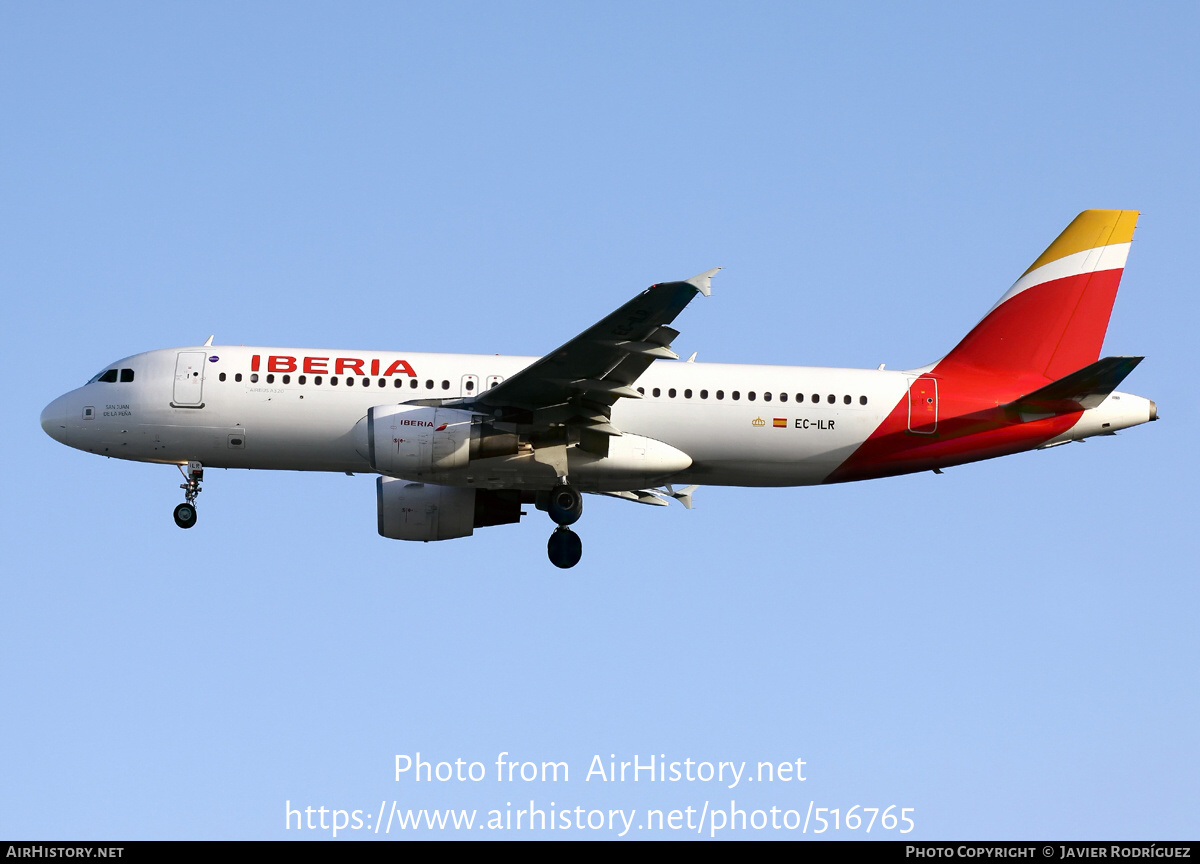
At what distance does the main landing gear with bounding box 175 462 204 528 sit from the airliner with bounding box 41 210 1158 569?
0.04 metres

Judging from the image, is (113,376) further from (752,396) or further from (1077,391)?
(1077,391)

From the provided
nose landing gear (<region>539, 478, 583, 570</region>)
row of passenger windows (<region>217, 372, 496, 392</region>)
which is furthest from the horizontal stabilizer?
row of passenger windows (<region>217, 372, 496, 392</region>)

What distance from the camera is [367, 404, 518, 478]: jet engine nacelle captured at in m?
33.5

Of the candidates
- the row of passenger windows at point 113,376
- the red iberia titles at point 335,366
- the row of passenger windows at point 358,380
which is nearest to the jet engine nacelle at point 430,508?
the row of passenger windows at point 358,380

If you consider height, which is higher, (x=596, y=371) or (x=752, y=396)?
(x=596, y=371)

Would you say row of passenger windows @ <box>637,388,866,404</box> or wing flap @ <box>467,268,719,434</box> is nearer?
wing flap @ <box>467,268,719,434</box>

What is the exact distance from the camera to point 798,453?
117ft

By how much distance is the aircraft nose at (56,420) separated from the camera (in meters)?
36.9

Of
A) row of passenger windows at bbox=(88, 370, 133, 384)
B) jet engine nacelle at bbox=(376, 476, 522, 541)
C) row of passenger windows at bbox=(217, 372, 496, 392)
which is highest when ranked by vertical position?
row of passenger windows at bbox=(88, 370, 133, 384)

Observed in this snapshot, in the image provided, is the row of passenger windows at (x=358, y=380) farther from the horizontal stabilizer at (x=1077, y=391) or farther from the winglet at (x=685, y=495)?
the horizontal stabilizer at (x=1077, y=391)

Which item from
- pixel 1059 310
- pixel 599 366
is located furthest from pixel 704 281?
pixel 1059 310

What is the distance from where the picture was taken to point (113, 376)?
36938 mm

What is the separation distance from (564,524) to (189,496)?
9124 mm

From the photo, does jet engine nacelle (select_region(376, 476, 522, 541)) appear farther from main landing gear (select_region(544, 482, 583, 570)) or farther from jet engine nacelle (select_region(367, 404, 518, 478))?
jet engine nacelle (select_region(367, 404, 518, 478))
